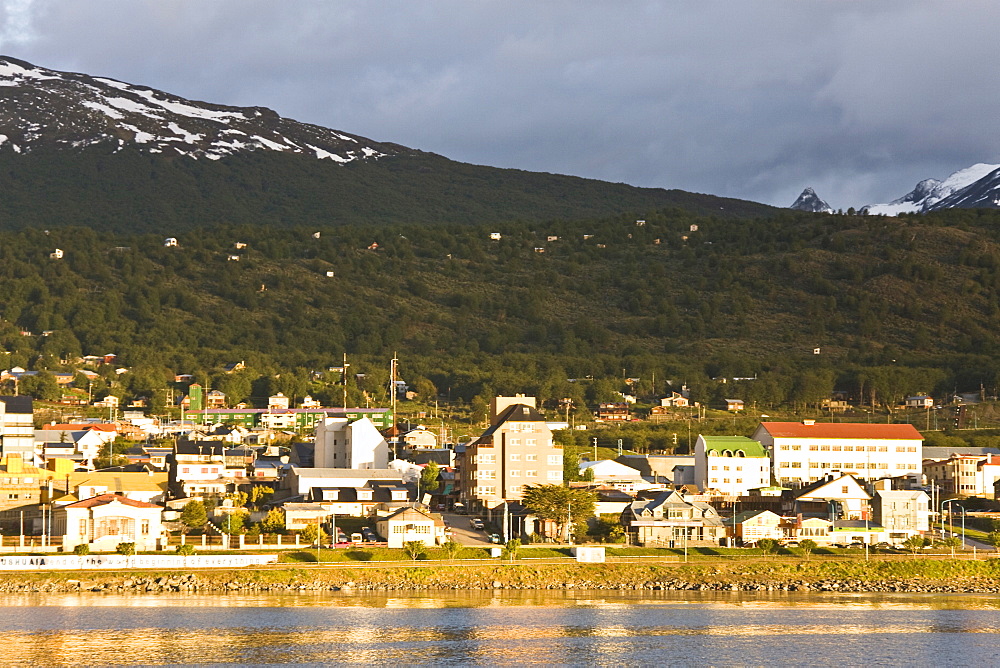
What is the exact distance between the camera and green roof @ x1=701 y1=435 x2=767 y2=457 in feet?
297

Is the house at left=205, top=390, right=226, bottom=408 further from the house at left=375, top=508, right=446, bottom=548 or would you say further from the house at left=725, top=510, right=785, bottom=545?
the house at left=725, top=510, right=785, bottom=545

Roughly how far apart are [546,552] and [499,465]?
52.4 feet

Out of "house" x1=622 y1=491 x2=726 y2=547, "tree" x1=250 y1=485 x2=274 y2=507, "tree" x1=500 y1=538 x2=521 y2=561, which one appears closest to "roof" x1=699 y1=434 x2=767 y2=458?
"house" x1=622 y1=491 x2=726 y2=547

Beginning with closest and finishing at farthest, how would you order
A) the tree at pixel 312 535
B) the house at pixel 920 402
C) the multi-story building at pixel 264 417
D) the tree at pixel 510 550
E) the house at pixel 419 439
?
the tree at pixel 510 550, the tree at pixel 312 535, the house at pixel 419 439, the multi-story building at pixel 264 417, the house at pixel 920 402

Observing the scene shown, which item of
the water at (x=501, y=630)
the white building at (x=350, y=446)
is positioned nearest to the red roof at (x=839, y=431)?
the white building at (x=350, y=446)

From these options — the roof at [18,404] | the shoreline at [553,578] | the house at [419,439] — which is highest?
the roof at [18,404]

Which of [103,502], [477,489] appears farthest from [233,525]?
[477,489]

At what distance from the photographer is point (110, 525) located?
6738 centimetres

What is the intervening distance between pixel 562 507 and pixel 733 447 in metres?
22.3

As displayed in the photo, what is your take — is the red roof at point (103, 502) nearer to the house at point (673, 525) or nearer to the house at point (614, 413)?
the house at point (673, 525)

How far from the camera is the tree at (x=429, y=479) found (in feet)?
282

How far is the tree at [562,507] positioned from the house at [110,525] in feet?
58.0

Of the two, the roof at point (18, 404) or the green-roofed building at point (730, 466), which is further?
the roof at point (18, 404)

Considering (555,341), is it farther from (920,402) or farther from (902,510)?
(902,510)
